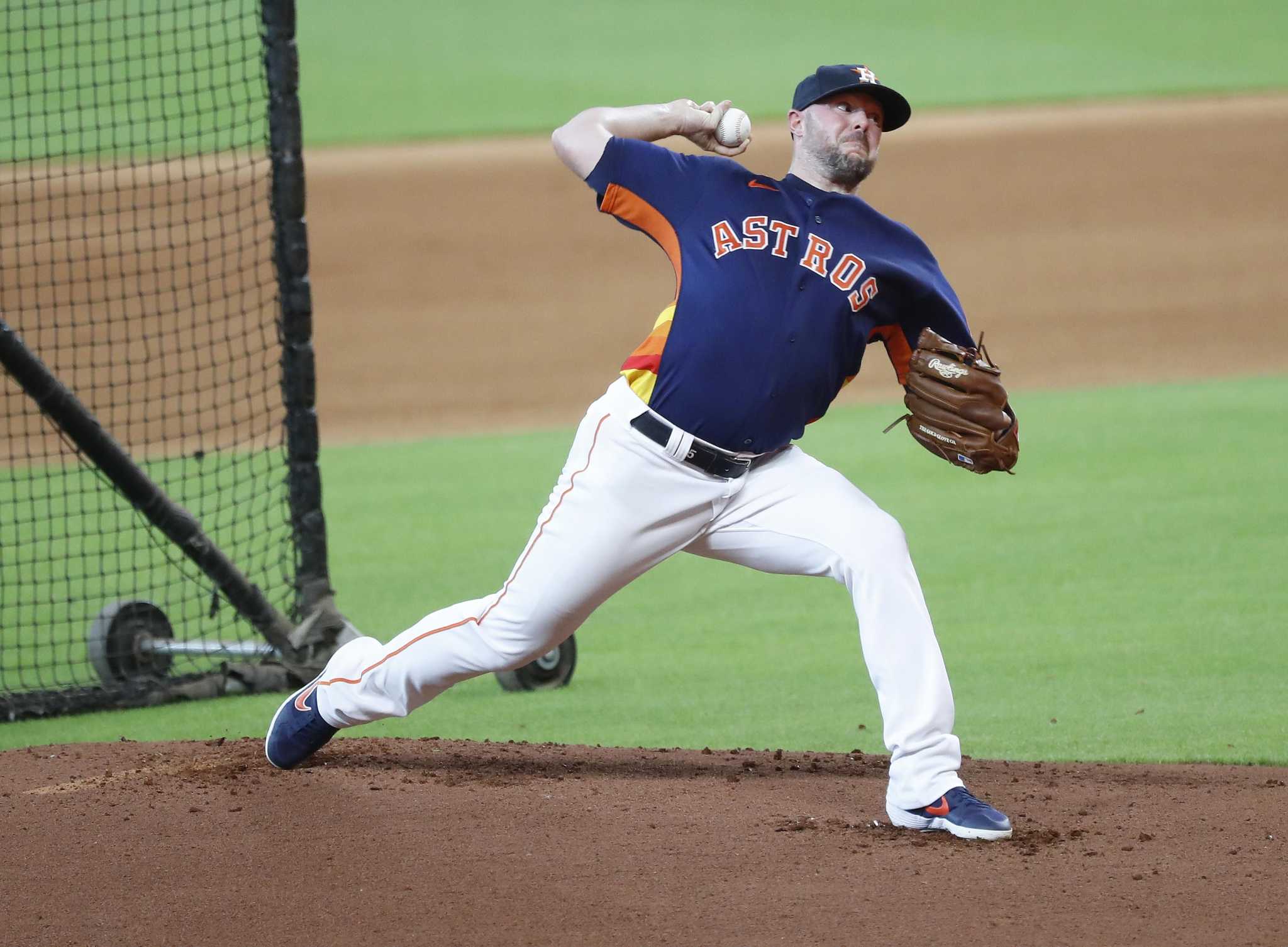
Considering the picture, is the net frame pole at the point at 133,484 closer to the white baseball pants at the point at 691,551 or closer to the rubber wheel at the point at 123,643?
the rubber wheel at the point at 123,643

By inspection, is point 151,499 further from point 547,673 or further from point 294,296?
point 547,673

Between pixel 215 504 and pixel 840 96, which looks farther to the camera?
pixel 215 504

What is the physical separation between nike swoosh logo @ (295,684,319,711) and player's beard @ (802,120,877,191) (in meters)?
2.01

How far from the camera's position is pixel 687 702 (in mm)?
5848

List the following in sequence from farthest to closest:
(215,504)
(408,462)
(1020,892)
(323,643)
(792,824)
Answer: (408,462), (215,504), (323,643), (792,824), (1020,892)

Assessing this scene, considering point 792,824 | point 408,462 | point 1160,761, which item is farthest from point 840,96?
point 408,462

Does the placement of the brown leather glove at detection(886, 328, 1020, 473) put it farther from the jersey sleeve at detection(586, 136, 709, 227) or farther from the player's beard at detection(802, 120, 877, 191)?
the jersey sleeve at detection(586, 136, 709, 227)

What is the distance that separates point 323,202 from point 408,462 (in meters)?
9.65

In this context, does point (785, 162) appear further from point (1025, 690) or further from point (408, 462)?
point (1025, 690)

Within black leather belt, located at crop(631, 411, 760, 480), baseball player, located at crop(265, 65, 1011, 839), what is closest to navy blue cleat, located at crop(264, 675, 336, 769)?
baseball player, located at crop(265, 65, 1011, 839)

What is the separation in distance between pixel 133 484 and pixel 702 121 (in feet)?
10.1

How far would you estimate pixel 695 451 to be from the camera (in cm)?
398

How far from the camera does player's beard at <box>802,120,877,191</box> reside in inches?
160

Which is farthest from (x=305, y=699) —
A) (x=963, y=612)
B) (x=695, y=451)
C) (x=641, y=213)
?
(x=963, y=612)
